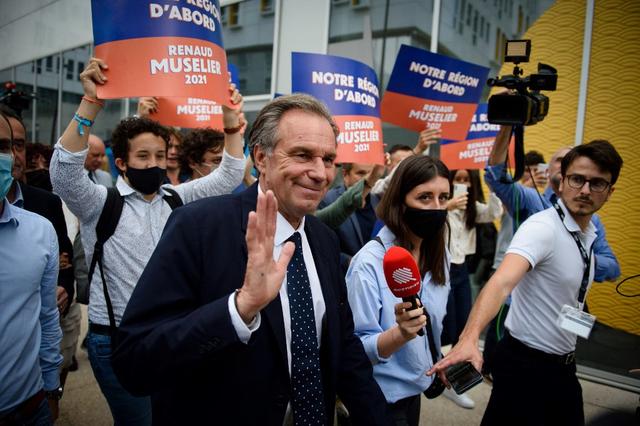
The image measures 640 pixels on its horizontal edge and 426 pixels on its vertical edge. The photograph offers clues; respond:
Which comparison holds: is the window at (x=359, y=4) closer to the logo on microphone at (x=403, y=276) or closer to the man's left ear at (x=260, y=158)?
the man's left ear at (x=260, y=158)

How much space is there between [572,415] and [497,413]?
35cm

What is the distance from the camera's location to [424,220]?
83.9 inches

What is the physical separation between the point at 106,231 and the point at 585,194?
237 cm

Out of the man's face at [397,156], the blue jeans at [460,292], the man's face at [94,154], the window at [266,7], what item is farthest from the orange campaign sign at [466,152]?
the window at [266,7]

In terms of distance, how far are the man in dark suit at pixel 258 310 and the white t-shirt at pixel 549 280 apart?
3.58 ft

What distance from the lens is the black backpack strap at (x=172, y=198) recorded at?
2.37 meters

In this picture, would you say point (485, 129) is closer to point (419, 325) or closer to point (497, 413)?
point (497, 413)

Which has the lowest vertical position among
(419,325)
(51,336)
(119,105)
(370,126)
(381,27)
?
(51,336)

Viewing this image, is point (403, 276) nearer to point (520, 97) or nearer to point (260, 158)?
point (260, 158)

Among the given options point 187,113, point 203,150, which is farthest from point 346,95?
point 187,113

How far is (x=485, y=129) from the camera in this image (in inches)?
182

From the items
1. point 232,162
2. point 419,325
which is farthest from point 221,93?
point 419,325

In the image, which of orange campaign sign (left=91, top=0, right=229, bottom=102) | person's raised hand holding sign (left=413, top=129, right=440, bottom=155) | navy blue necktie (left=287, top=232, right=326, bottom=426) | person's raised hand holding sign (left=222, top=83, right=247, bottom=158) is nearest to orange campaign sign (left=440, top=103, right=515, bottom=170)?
person's raised hand holding sign (left=413, top=129, right=440, bottom=155)

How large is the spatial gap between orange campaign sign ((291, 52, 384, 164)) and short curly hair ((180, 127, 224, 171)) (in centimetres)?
67
